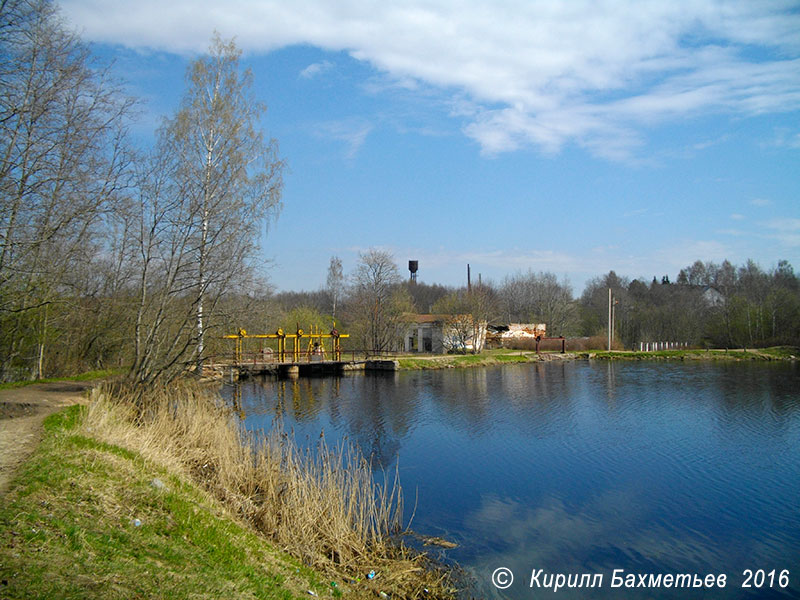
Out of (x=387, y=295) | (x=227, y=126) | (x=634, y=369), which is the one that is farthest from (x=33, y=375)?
(x=634, y=369)

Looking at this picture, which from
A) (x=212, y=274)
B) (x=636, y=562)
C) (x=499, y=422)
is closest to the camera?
(x=636, y=562)

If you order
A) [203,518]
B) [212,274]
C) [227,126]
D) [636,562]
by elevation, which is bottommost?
[636,562]

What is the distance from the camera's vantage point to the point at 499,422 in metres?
18.7

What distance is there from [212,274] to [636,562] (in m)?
10.6

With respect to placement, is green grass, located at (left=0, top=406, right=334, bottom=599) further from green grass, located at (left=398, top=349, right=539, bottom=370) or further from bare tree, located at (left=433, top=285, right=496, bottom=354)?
bare tree, located at (left=433, top=285, right=496, bottom=354)

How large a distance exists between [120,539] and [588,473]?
10195 mm

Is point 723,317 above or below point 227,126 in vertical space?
below

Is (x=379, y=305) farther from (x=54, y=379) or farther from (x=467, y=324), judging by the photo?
(x=54, y=379)

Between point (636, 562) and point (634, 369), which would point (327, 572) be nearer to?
point (636, 562)

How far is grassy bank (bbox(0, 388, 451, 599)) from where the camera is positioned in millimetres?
4418

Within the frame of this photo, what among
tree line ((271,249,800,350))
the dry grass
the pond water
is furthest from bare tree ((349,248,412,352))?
the dry grass
